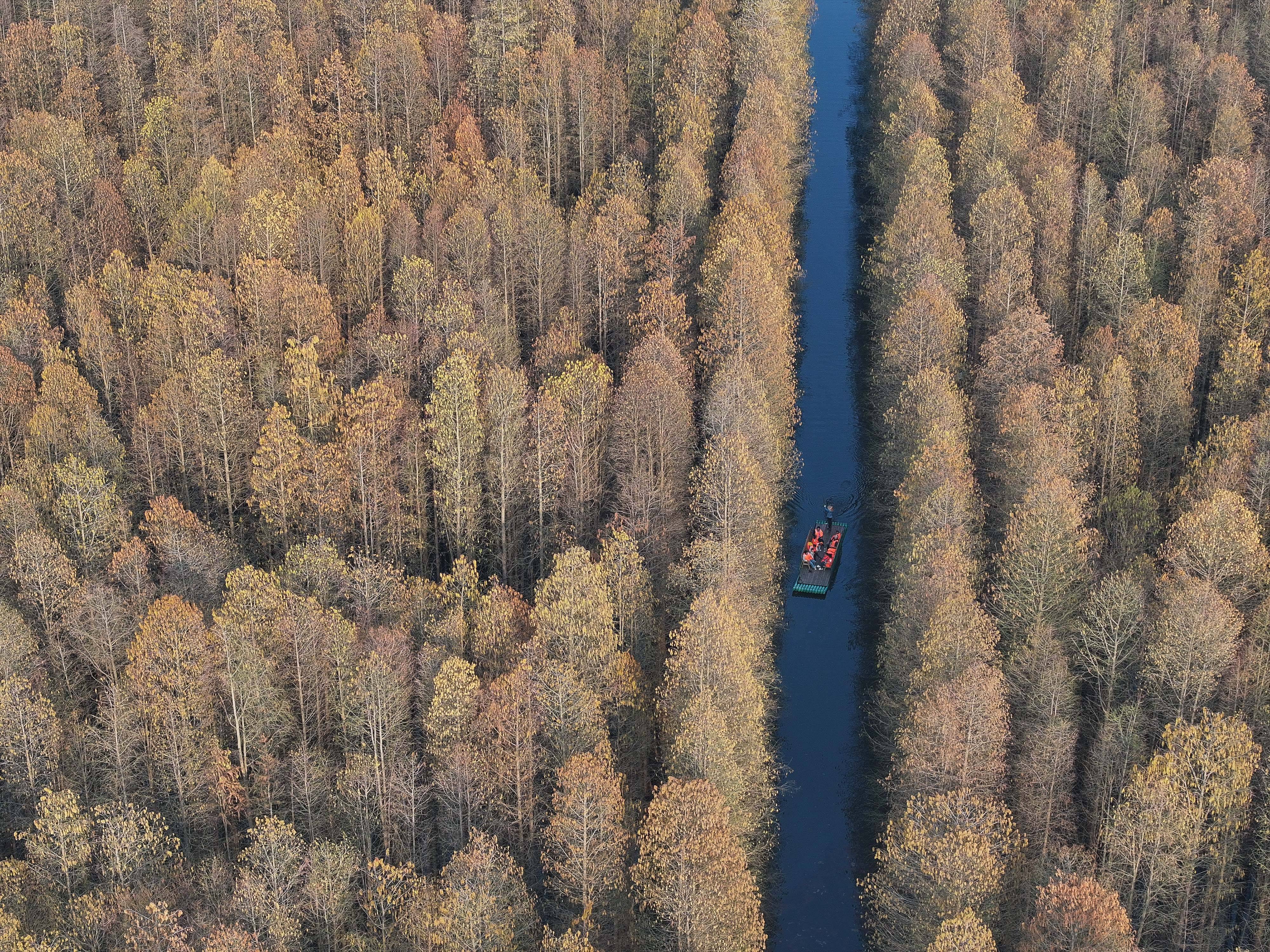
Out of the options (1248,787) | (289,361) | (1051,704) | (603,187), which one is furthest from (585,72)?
(1248,787)

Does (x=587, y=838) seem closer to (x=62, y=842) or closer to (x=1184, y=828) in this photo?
(x=62, y=842)

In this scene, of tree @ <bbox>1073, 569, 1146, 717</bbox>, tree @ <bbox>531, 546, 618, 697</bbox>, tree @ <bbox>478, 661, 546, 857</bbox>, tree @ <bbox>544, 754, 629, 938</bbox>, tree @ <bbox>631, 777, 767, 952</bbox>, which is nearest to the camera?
tree @ <bbox>631, 777, 767, 952</bbox>

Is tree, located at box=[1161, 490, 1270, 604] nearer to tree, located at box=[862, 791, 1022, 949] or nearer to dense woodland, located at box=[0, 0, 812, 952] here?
tree, located at box=[862, 791, 1022, 949]

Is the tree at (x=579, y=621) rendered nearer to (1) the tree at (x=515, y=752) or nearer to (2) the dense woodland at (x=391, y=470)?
(2) the dense woodland at (x=391, y=470)

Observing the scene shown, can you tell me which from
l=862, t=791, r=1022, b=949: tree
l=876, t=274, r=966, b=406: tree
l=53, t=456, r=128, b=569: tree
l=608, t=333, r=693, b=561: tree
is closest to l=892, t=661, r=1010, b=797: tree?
l=862, t=791, r=1022, b=949: tree

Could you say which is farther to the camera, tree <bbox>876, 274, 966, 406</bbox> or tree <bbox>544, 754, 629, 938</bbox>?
tree <bbox>876, 274, 966, 406</bbox>

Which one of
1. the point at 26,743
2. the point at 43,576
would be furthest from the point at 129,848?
the point at 43,576
